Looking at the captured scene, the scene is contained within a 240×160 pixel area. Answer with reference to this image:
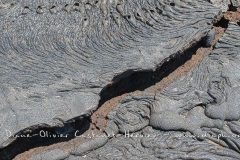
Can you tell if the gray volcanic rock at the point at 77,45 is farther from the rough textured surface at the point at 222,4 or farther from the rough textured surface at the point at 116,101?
the rough textured surface at the point at 116,101

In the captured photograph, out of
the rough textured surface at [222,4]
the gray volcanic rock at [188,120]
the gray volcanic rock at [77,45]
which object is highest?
the rough textured surface at [222,4]

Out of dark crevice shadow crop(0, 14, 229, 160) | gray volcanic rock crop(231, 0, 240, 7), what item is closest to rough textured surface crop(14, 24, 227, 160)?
dark crevice shadow crop(0, 14, 229, 160)

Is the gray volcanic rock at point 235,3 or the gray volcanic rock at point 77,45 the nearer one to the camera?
the gray volcanic rock at point 77,45

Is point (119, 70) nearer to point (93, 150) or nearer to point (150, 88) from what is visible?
point (150, 88)

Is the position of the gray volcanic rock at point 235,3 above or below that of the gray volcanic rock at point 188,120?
above

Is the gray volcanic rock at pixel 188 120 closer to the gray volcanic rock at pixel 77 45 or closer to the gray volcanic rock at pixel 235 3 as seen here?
the gray volcanic rock at pixel 235 3

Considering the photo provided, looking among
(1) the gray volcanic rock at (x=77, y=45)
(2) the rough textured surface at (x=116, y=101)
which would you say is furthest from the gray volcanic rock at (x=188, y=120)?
(1) the gray volcanic rock at (x=77, y=45)

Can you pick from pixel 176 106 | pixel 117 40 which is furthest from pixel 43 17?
pixel 176 106

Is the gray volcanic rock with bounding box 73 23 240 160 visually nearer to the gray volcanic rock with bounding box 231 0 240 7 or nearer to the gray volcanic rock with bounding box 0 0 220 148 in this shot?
the gray volcanic rock with bounding box 231 0 240 7
